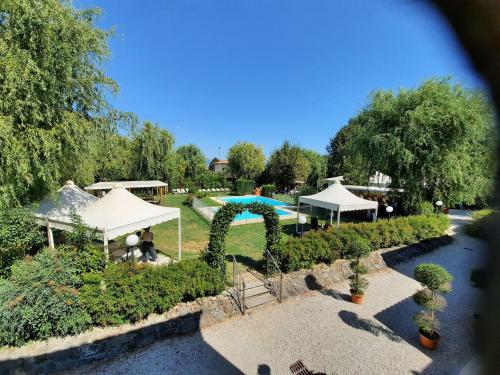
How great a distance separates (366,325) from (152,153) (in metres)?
24.3

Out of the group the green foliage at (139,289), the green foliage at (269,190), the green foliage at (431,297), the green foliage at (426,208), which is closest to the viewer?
the green foliage at (139,289)

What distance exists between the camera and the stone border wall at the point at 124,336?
4953mm

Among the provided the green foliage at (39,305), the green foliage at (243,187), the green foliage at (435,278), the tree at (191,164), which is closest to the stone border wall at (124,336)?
the green foliage at (39,305)

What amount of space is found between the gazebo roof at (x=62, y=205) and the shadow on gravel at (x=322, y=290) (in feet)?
25.2

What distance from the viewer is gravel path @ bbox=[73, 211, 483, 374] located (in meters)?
5.21

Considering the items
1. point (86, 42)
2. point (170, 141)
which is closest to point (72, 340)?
point (86, 42)

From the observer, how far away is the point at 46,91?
7109 mm

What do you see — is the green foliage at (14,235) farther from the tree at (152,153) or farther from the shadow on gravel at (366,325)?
the tree at (152,153)

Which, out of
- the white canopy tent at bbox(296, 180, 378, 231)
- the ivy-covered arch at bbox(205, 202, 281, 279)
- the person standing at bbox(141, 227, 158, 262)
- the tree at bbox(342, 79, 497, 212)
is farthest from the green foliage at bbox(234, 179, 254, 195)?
the ivy-covered arch at bbox(205, 202, 281, 279)

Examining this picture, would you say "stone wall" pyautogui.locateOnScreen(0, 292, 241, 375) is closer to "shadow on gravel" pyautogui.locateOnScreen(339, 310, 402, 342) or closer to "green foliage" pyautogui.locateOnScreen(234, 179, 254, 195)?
"shadow on gravel" pyautogui.locateOnScreen(339, 310, 402, 342)

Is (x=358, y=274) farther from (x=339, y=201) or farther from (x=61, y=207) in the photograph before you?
(x=61, y=207)

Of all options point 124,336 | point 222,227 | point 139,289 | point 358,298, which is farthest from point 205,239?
point 358,298

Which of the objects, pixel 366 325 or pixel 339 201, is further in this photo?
pixel 339 201

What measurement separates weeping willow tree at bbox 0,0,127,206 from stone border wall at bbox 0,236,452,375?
164 inches
